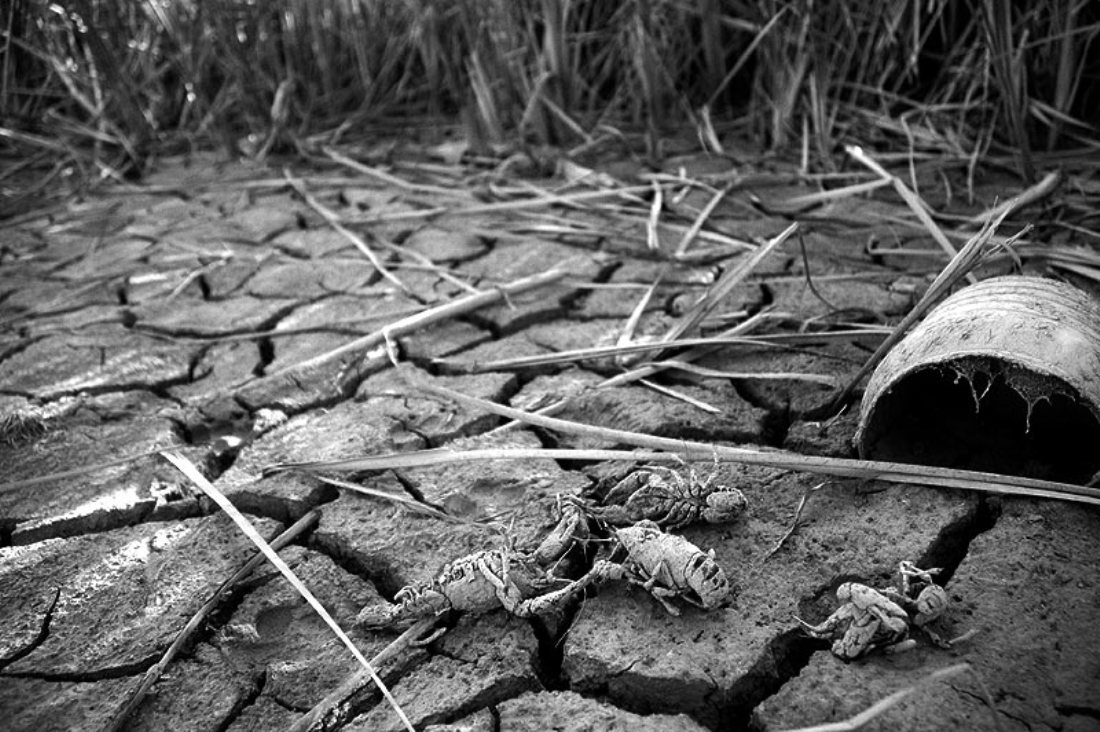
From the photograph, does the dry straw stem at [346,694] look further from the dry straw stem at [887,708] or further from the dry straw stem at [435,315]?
the dry straw stem at [435,315]

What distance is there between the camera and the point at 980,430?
2066 millimetres

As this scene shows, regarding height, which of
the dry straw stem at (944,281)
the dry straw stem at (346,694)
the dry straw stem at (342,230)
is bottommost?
the dry straw stem at (346,694)

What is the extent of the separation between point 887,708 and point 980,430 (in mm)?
909

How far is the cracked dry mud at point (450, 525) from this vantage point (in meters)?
1.52

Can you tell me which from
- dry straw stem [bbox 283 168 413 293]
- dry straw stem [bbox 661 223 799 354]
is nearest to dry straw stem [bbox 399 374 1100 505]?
dry straw stem [bbox 661 223 799 354]

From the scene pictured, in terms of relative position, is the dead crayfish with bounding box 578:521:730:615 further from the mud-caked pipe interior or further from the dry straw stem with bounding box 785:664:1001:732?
the mud-caked pipe interior

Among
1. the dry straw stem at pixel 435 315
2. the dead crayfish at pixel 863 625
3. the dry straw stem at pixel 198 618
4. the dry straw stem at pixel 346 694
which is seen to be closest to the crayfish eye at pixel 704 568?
the dead crayfish at pixel 863 625

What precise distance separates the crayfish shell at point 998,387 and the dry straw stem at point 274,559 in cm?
109

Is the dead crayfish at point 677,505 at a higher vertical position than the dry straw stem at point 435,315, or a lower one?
lower

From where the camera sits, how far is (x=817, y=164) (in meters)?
3.88

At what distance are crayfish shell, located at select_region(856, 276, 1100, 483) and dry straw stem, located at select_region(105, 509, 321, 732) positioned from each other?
1.22 meters

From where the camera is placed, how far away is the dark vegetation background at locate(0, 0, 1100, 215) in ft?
12.1

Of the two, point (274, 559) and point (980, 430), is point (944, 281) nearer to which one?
point (980, 430)

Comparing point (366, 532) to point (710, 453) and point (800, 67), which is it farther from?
point (800, 67)
